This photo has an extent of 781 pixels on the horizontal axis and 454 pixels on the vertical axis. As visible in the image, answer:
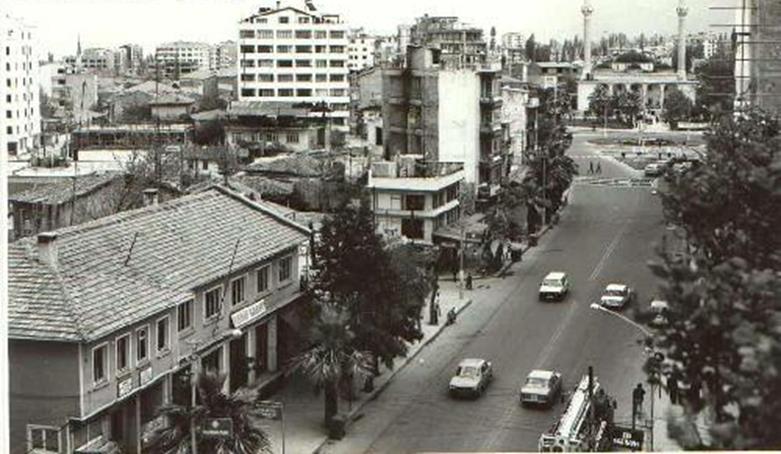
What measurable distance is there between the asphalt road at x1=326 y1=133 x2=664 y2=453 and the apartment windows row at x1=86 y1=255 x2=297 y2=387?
4.66 ft

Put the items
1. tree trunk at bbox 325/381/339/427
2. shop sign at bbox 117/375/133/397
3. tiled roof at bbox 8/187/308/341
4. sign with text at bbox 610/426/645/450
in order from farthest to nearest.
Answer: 1. tree trunk at bbox 325/381/339/427
2. sign with text at bbox 610/426/645/450
3. shop sign at bbox 117/375/133/397
4. tiled roof at bbox 8/187/308/341

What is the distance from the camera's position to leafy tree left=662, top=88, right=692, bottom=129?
116 feet

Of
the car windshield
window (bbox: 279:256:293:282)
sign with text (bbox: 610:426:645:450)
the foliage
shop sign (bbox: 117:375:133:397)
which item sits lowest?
sign with text (bbox: 610:426:645:450)

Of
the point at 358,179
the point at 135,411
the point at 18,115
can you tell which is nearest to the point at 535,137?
the point at 358,179

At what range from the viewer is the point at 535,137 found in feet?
83.9

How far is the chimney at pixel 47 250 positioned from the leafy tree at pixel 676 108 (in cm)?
2787

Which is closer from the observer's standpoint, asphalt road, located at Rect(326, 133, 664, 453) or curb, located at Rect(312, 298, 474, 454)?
asphalt road, located at Rect(326, 133, 664, 453)

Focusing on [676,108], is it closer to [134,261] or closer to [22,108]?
[22,108]

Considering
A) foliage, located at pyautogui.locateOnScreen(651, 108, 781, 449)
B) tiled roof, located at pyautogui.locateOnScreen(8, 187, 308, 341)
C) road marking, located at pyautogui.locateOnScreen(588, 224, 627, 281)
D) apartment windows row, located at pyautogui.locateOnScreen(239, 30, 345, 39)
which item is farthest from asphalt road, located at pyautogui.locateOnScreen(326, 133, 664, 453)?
apartment windows row, located at pyautogui.locateOnScreen(239, 30, 345, 39)

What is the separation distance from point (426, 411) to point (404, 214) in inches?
263

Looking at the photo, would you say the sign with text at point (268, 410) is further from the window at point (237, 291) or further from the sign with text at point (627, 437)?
the sign with text at point (627, 437)

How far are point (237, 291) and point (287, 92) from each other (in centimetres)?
2426

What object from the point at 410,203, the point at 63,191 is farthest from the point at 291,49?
the point at 410,203

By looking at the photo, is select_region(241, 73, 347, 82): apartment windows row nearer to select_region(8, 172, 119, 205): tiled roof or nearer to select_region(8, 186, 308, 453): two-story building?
select_region(8, 172, 119, 205): tiled roof
